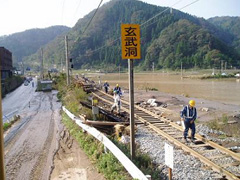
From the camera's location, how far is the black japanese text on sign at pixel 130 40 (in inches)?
257

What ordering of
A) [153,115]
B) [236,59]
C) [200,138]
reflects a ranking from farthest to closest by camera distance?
[236,59] → [153,115] → [200,138]

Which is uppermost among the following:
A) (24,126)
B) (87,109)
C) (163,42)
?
(163,42)

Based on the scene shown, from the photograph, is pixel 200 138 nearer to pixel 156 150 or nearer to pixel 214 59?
pixel 156 150

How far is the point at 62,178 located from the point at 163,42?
5280 inches

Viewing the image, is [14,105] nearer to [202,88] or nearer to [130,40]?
[130,40]

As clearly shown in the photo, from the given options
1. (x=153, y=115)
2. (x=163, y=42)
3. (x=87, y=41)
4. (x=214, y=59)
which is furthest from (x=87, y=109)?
(x=87, y=41)

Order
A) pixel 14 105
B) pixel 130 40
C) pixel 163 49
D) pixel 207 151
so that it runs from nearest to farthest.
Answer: pixel 130 40
pixel 207 151
pixel 14 105
pixel 163 49

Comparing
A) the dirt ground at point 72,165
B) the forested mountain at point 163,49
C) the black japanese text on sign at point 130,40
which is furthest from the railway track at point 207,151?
the forested mountain at point 163,49

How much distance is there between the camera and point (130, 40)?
6559mm

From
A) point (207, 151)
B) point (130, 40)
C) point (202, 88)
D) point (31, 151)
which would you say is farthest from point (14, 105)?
point (202, 88)

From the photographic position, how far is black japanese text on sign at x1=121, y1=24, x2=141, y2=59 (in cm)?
653

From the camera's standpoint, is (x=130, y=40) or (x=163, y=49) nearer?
(x=130, y=40)

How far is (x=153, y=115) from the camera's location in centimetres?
1455

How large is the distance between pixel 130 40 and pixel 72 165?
4355 millimetres
